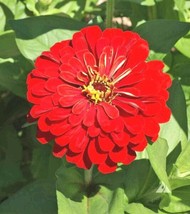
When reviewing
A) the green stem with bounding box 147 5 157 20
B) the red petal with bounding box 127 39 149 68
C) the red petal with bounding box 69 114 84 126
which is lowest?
the green stem with bounding box 147 5 157 20

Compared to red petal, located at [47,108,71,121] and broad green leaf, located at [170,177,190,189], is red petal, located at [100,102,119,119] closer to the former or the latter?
red petal, located at [47,108,71,121]

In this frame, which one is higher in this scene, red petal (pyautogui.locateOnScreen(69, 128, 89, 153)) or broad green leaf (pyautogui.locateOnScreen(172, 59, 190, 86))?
red petal (pyautogui.locateOnScreen(69, 128, 89, 153))

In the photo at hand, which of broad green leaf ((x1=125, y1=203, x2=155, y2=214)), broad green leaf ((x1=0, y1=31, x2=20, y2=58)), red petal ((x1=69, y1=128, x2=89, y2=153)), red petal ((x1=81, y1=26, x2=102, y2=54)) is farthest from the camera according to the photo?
broad green leaf ((x1=0, y1=31, x2=20, y2=58))

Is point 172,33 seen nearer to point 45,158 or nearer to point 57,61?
point 57,61

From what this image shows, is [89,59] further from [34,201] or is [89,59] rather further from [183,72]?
[183,72]

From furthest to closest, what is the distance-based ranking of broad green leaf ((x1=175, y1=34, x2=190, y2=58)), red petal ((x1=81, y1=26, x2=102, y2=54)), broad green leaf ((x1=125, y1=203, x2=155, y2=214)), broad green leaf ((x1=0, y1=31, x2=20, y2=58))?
broad green leaf ((x1=175, y1=34, x2=190, y2=58)) < broad green leaf ((x1=0, y1=31, x2=20, y2=58)) < broad green leaf ((x1=125, y1=203, x2=155, y2=214)) < red petal ((x1=81, y1=26, x2=102, y2=54))

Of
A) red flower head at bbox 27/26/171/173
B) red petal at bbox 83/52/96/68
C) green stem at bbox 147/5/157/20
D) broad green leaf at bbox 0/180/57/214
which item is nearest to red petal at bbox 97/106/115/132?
red flower head at bbox 27/26/171/173

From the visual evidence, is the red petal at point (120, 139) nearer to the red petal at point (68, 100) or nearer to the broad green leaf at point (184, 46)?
the red petal at point (68, 100)

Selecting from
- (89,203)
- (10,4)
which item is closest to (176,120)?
(89,203)
